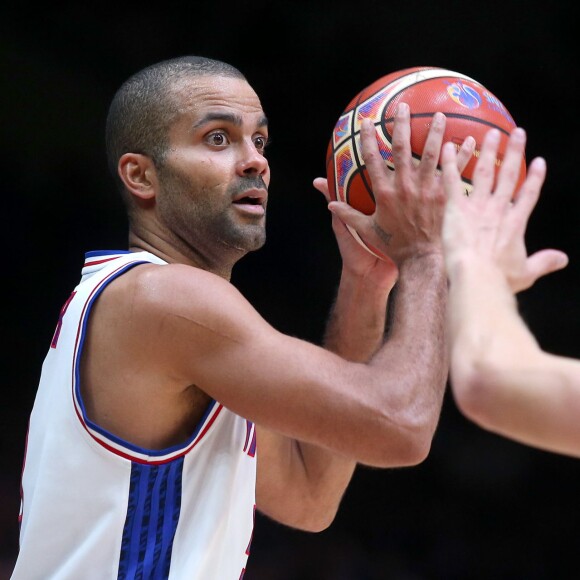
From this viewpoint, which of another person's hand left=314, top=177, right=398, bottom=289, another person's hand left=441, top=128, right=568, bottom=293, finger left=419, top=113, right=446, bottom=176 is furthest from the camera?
another person's hand left=314, top=177, right=398, bottom=289

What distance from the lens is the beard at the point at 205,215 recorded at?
2.81 meters

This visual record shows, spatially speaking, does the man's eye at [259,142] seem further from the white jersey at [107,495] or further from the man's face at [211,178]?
the white jersey at [107,495]

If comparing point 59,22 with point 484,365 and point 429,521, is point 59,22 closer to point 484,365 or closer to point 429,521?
point 429,521

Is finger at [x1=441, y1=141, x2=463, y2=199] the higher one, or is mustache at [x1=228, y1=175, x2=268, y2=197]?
finger at [x1=441, y1=141, x2=463, y2=199]

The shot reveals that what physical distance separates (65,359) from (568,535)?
380 centimetres

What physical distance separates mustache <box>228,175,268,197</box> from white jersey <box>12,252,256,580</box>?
0.36 metres

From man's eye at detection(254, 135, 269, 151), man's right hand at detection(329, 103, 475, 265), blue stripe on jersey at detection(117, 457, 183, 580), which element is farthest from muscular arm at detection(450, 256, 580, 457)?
man's eye at detection(254, 135, 269, 151)

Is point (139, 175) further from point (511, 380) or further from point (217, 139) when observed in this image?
point (511, 380)

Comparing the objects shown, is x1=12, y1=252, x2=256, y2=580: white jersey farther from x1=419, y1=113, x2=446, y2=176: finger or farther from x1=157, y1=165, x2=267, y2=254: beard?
x1=419, y1=113, x2=446, y2=176: finger

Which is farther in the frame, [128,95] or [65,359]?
[128,95]

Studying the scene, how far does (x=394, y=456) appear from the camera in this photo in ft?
7.61

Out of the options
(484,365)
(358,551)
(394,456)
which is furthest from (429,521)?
(484,365)

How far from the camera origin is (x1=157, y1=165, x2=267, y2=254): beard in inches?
111

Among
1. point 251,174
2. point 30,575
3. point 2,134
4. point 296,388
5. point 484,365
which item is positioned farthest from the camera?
point 2,134
